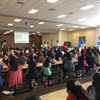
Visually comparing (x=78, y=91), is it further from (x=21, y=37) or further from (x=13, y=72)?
(x=21, y=37)

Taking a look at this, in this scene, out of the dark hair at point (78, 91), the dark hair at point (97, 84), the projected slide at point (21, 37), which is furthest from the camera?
the projected slide at point (21, 37)

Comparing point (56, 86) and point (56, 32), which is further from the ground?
point (56, 32)

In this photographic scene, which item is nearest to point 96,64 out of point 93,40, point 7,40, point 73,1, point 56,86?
point 56,86

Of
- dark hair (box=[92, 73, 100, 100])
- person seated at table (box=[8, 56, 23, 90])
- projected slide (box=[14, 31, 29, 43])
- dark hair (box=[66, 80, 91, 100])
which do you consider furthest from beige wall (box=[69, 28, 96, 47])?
dark hair (box=[66, 80, 91, 100])

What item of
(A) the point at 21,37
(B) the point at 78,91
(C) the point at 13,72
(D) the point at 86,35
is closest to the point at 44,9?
(C) the point at 13,72

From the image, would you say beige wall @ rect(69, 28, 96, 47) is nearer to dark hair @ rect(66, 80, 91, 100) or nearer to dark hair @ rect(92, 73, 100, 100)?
dark hair @ rect(92, 73, 100, 100)

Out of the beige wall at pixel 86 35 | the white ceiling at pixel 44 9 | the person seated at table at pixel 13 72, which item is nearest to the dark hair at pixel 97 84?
the person seated at table at pixel 13 72

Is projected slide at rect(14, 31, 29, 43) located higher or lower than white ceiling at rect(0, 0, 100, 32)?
lower

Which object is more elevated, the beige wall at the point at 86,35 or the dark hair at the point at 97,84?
the beige wall at the point at 86,35

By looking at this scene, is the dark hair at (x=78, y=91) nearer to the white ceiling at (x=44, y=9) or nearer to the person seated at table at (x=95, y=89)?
the person seated at table at (x=95, y=89)

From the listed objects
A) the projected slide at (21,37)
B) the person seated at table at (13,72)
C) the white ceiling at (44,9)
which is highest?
the white ceiling at (44,9)

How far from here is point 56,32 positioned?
17547mm

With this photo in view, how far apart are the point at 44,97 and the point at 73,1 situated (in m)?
4.68

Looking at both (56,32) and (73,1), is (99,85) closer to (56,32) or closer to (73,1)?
(73,1)
